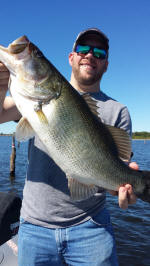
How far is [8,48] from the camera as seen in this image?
2.44 meters

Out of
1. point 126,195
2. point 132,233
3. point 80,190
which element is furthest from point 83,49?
point 132,233

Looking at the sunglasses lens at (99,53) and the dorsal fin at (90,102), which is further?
the sunglasses lens at (99,53)

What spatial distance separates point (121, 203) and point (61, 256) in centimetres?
113

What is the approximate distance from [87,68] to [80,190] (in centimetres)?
184

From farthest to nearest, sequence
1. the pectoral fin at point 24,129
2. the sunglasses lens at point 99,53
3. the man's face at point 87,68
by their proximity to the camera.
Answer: the sunglasses lens at point 99,53
the man's face at point 87,68
the pectoral fin at point 24,129

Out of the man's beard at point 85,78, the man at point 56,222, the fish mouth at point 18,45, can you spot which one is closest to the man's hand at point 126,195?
the man at point 56,222

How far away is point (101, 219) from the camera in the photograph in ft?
10.6

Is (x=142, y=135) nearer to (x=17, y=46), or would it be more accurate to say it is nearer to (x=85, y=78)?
(x=85, y=78)

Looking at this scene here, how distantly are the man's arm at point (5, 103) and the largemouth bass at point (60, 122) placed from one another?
0.43ft

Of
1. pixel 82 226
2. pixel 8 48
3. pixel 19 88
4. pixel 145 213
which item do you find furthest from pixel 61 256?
pixel 145 213

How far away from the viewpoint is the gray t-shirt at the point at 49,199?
306 centimetres

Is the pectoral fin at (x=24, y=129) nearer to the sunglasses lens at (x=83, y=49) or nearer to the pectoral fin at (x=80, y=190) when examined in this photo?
the pectoral fin at (x=80, y=190)

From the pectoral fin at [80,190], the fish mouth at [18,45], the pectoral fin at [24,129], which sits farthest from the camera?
the pectoral fin at [80,190]

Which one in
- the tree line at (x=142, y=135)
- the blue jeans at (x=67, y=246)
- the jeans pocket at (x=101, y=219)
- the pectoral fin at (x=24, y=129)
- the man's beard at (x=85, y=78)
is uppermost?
the tree line at (x=142, y=135)
